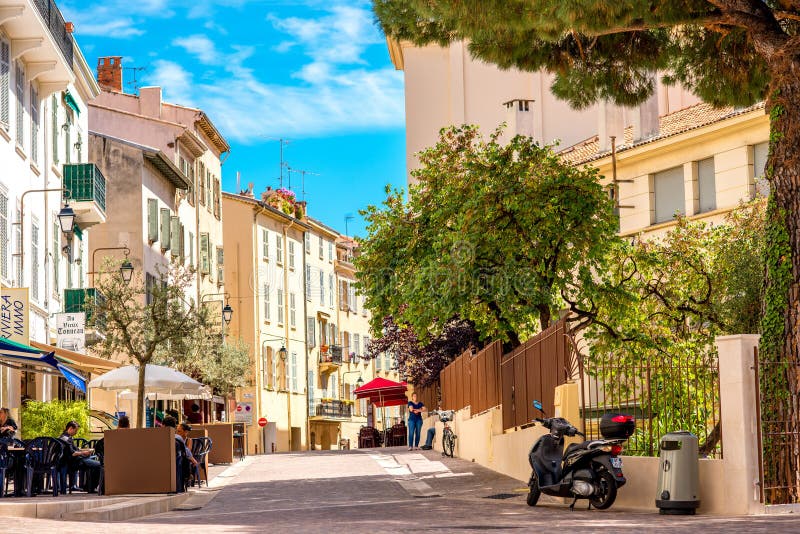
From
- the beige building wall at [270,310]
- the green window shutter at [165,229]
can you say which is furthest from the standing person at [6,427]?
the beige building wall at [270,310]

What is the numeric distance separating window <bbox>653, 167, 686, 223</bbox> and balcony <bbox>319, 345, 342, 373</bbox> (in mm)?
34544

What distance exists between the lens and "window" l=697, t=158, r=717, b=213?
39.8 m

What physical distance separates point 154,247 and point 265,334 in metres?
18.6

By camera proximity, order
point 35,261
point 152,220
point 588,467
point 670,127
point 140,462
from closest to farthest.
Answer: point 588,467
point 140,462
point 35,261
point 670,127
point 152,220

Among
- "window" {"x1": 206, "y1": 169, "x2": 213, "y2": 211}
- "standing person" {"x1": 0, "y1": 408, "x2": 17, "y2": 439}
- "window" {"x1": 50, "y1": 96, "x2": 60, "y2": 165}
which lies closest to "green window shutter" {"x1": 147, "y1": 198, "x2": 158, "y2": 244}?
"window" {"x1": 206, "y1": 169, "x2": 213, "y2": 211}

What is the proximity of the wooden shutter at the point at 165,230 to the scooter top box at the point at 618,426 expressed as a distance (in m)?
33.1

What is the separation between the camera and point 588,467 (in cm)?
1605

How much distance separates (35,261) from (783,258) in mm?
18519

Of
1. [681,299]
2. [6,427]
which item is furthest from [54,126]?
[681,299]

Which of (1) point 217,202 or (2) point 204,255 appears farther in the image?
(1) point 217,202

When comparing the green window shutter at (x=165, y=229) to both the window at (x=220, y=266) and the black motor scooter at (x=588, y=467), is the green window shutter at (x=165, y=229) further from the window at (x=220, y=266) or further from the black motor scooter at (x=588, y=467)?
the black motor scooter at (x=588, y=467)

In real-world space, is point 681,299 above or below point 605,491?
above

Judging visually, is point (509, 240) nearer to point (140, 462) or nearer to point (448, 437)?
point (140, 462)

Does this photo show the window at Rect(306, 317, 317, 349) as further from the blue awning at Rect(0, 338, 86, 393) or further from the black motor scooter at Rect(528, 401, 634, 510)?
the black motor scooter at Rect(528, 401, 634, 510)
